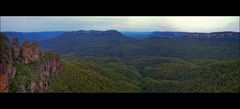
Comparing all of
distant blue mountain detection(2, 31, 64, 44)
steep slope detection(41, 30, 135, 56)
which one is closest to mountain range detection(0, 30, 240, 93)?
steep slope detection(41, 30, 135, 56)

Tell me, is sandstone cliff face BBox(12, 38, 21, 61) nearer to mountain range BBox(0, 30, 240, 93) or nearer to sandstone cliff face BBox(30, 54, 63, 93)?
mountain range BBox(0, 30, 240, 93)

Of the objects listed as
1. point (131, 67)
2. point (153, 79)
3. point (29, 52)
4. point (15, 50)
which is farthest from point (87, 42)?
point (15, 50)

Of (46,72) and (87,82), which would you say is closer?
(87,82)

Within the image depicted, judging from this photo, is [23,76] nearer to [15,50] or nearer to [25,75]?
[25,75]

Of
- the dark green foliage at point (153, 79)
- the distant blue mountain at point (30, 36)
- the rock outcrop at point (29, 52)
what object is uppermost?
the distant blue mountain at point (30, 36)

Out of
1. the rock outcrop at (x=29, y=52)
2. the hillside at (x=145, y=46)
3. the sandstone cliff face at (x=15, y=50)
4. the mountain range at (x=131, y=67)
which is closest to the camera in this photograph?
the mountain range at (x=131, y=67)

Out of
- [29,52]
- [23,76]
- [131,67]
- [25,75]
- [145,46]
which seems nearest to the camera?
[23,76]

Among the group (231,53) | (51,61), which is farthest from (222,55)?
(51,61)

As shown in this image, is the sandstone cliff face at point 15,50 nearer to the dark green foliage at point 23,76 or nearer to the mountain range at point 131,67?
the mountain range at point 131,67

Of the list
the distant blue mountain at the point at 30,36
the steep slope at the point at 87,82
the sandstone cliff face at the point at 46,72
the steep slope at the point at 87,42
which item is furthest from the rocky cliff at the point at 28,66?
the steep slope at the point at 87,42
